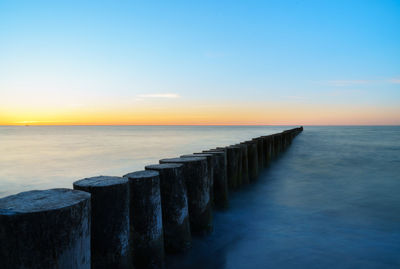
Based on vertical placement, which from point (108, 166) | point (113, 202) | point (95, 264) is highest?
point (113, 202)

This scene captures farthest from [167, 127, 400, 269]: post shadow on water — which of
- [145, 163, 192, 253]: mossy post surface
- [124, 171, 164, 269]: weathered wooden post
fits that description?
[124, 171, 164, 269]: weathered wooden post

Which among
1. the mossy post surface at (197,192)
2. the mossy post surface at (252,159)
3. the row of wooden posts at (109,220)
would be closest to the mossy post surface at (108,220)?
the row of wooden posts at (109,220)

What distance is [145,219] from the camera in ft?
7.61

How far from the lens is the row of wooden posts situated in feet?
4.47

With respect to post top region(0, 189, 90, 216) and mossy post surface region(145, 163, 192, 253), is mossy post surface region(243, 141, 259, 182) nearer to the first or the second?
mossy post surface region(145, 163, 192, 253)

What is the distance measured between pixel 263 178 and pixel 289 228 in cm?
342

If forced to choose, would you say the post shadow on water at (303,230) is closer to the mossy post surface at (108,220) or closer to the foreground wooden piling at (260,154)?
the mossy post surface at (108,220)

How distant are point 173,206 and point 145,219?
39cm

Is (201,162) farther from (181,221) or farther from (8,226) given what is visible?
(8,226)

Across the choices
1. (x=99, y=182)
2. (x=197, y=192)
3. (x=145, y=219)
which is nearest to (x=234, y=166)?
(x=197, y=192)

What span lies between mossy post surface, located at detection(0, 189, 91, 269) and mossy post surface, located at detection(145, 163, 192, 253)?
44.5 inches

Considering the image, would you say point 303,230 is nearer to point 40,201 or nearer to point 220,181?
point 220,181

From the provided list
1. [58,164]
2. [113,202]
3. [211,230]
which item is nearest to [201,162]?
[211,230]

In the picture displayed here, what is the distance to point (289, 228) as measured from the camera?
3.74m
